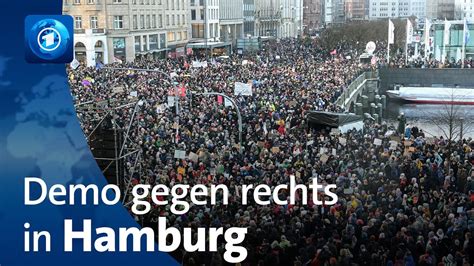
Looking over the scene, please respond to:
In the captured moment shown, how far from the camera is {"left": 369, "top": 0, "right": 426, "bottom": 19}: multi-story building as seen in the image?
12988 centimetres

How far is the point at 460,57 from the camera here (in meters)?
38.8

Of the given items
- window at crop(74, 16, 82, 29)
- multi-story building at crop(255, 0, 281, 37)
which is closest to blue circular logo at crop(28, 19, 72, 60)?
window at crop(74, 16, 82, 29)

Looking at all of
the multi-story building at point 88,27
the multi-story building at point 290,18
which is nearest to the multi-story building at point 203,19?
the multi-story building at point 88,27

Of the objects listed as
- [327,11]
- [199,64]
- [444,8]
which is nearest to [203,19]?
[199,64]

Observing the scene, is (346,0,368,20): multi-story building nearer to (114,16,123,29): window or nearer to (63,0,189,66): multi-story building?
(63,0,189,66): multi-story building

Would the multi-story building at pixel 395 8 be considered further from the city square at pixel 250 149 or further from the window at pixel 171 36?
the window at pixel 171 36

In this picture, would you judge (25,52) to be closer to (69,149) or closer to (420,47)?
(69,149)

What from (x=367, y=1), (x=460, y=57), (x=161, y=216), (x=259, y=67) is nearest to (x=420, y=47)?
(x=460, y=57)

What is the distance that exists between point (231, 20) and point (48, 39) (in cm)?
1379

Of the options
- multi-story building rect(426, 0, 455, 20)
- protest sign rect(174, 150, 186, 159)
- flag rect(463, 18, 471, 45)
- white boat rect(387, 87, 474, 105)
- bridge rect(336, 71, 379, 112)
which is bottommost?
white boat rect(387, 87, 474, 105)

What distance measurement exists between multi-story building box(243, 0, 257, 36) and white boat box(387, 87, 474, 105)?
28.4 ft

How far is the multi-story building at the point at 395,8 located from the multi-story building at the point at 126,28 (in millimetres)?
117194

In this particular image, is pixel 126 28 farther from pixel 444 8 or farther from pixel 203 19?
pixel 444 8

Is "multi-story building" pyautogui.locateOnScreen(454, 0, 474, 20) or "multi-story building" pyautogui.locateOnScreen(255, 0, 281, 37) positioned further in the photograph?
"multi-story building" pyautogui.locateOnScreen(454, 0, 474, 20)
